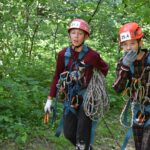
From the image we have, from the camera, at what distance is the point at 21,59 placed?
9.23 m

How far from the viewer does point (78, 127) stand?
4.91m

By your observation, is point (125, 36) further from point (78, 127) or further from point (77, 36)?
point (78, 127)

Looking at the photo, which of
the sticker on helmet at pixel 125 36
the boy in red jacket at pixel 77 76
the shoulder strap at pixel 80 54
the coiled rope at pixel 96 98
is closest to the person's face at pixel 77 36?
the boy in red jacket at pixel 77 76

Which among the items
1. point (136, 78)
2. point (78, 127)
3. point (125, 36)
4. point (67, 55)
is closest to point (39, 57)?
point (67, 55)

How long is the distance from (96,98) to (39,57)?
483 centimetres

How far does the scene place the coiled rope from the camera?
192 inches

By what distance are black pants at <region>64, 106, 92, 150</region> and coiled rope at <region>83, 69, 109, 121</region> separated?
97 mm

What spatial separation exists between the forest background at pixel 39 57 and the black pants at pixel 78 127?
1.00 m

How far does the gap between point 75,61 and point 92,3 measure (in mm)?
3917

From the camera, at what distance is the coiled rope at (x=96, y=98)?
16.0 ft

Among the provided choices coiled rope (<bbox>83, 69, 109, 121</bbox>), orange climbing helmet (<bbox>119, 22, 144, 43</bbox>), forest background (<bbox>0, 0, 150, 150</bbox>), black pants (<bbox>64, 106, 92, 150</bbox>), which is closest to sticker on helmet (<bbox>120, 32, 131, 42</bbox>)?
orange climbing helmet (<bbox>119, 22, 144, 43</bbox>)

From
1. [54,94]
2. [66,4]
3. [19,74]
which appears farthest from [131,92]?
[66,4]

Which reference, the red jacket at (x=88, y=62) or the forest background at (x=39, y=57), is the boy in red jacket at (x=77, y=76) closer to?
the red jacket at (x=88, y=62)

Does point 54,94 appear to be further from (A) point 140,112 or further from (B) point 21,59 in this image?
(B) point 21,59
